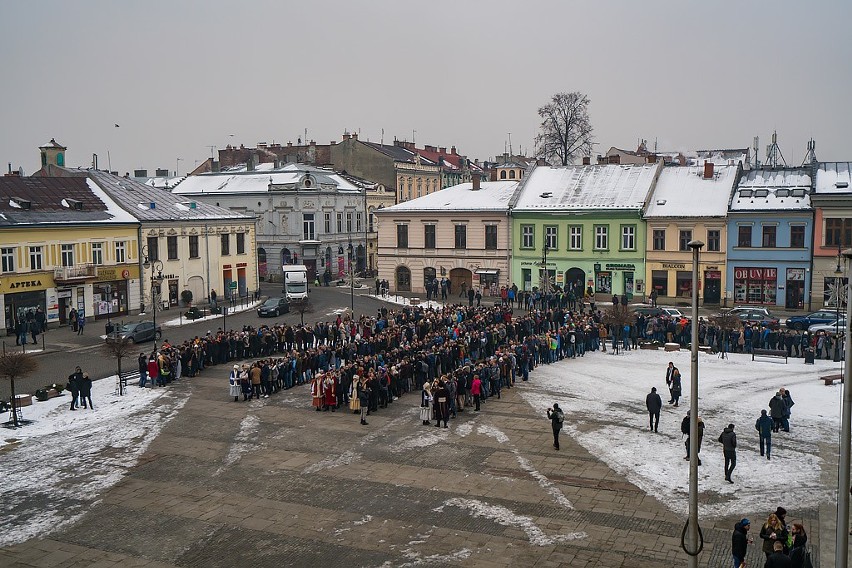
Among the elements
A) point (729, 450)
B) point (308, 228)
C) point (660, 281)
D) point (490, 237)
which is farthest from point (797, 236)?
point (308, 228)

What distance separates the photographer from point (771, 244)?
4738 centimetres

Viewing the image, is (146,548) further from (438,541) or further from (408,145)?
(408,145)

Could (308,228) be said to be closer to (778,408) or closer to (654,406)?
(654,406)

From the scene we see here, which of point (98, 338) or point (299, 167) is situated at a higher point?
point (299, 167)

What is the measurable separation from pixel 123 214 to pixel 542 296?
963 inches

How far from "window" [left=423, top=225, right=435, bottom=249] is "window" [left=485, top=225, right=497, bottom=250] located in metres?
3.78

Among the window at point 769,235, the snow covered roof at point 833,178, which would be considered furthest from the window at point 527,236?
the snow covered roof at point 833,178

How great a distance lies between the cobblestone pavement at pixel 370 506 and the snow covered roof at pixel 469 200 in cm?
3219

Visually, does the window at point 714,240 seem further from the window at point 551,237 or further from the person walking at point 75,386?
the person walking at point 75,386

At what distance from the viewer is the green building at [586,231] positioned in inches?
2019

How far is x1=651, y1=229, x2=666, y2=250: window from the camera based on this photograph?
50.2 metres

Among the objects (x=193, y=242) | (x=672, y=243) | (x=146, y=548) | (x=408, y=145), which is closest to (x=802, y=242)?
(x=672, y=243)

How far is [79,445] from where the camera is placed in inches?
891

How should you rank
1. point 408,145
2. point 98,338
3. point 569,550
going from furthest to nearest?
point 408,145, point 98,338, point 569,550
